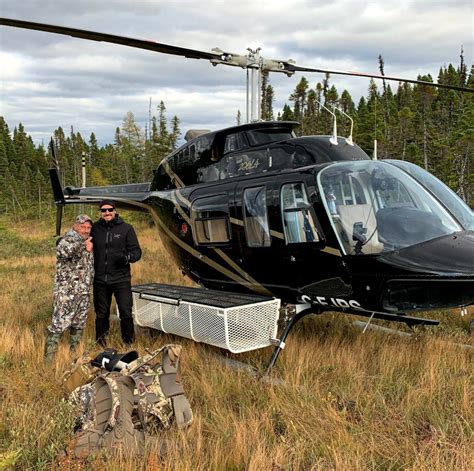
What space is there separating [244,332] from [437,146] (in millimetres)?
43791

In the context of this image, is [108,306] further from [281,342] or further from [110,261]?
[281,342]

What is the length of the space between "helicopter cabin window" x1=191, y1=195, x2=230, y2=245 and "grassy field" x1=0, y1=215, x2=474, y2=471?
1.40m

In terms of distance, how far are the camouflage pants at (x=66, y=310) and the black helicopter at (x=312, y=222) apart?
1769mm

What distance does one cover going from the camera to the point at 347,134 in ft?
135

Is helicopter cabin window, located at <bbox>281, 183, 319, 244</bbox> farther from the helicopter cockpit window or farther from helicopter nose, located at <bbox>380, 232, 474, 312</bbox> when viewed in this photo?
the helicopter cockpit window

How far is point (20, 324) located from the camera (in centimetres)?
734

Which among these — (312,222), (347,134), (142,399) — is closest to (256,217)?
(312,222)

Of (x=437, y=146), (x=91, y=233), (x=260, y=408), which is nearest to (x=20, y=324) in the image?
(x=91, y=233)

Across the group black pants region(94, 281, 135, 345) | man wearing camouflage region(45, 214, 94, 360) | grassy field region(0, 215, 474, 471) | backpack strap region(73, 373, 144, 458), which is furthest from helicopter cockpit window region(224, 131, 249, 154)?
backpack strap region(73, 373, 144, 458)

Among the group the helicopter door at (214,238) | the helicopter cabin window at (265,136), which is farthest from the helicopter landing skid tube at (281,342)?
the helicopter cabin window at (265,136)

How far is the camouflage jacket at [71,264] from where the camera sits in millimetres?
5754

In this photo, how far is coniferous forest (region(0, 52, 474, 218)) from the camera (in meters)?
41.8

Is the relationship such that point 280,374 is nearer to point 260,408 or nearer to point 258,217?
point 260,408

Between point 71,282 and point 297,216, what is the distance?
9.12ft
